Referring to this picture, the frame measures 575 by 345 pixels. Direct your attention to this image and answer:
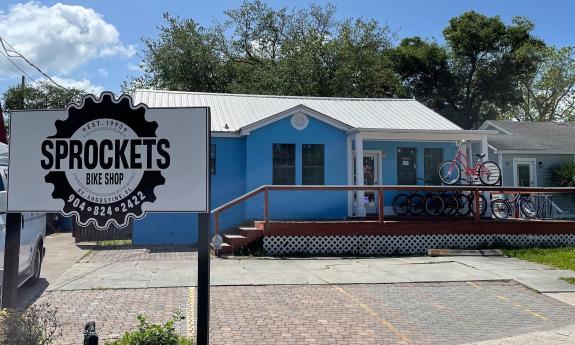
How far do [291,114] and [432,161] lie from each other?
515 cm

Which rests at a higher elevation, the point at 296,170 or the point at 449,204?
the point at 296,170

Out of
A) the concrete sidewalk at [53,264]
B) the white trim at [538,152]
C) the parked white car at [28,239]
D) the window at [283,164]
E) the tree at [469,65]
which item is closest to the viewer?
the parked white car at [28,239]

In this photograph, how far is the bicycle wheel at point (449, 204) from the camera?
15.7 m

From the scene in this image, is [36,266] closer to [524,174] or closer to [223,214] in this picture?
[223,214]

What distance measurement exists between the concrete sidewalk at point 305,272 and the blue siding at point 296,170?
265cm

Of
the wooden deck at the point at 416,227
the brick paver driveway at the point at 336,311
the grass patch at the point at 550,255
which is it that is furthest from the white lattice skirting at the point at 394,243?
the brick paver driveway at the point at 336,311

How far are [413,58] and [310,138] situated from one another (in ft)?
76.6

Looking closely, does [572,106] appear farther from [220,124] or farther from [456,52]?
[220,124]

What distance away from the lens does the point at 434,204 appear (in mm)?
15523

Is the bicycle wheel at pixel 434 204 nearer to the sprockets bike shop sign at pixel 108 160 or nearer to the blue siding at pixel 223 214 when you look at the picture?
the blue siding at pixel 223 214

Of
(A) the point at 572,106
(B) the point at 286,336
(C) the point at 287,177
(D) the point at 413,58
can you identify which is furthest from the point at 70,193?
(A) the point at 572,106

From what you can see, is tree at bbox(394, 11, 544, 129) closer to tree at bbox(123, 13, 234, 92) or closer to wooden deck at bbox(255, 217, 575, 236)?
tree at bbox(123, 13, 234, 92)

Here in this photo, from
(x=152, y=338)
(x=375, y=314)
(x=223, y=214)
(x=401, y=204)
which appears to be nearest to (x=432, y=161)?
(x=401, y=204)

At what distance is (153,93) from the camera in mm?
18703
